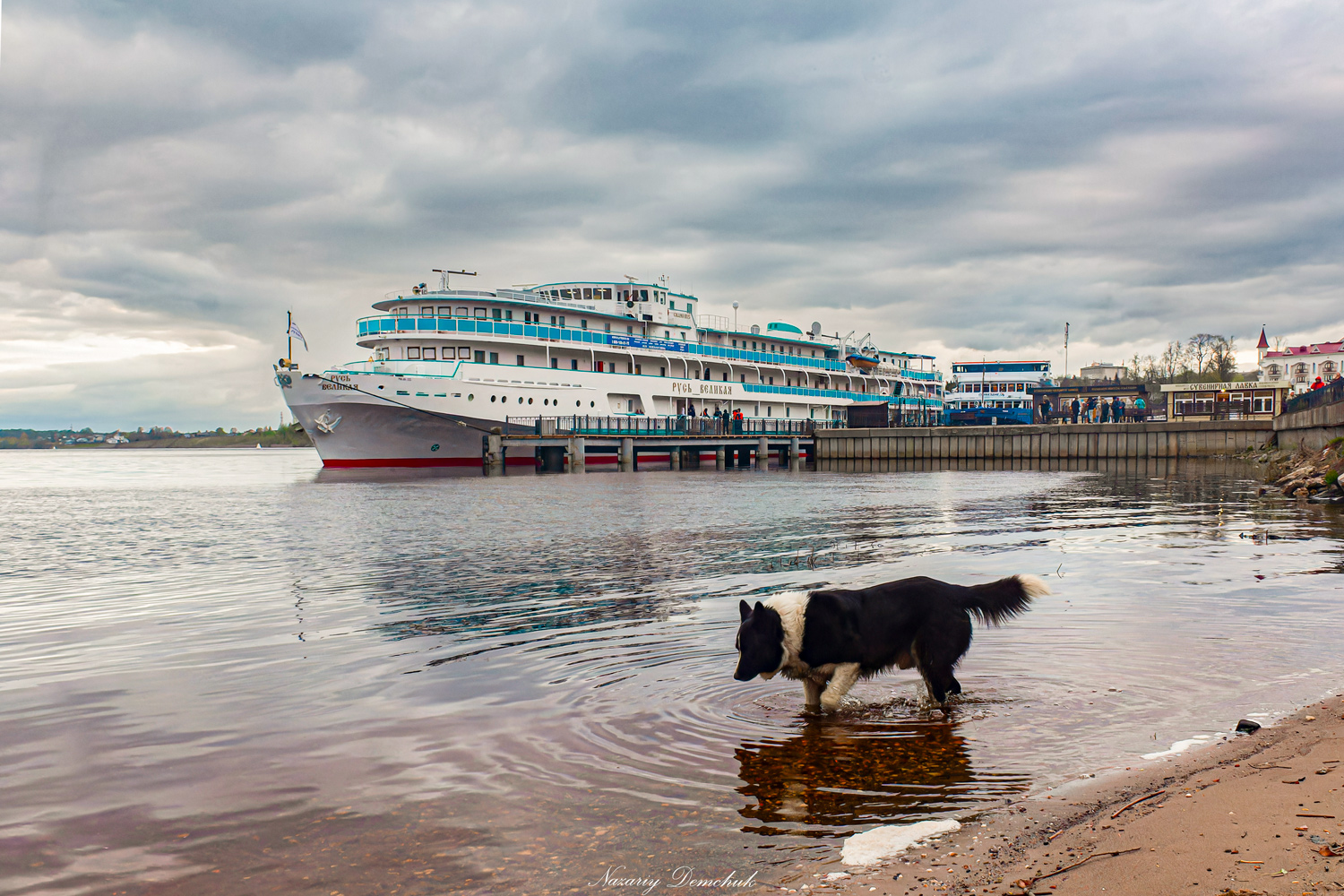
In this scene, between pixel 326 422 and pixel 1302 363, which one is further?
pixel 1302 363

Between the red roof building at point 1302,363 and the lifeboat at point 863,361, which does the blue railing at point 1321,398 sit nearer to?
the lifeboat at point 863,361

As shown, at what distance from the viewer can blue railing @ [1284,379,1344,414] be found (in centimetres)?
2659

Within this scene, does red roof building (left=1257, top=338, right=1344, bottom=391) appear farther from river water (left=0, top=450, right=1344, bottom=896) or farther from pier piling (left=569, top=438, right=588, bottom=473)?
river water (left=0, top=450, right=1344, bottom=896)

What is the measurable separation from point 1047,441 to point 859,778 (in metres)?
57.1

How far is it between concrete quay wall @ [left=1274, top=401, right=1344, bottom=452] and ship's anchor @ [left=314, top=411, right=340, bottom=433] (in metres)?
41.5

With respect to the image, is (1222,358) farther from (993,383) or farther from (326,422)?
(326,422)

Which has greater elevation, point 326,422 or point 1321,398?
point 326,422

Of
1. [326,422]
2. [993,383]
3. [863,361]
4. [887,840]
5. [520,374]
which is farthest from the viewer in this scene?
[993,383]

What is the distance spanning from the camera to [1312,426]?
31.4 m

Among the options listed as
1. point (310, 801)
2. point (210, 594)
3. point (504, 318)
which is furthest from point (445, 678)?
point (504, 318)

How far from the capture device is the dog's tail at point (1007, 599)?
5.54 metres

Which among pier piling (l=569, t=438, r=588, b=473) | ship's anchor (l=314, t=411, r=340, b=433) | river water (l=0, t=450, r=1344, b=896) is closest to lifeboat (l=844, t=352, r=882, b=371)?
pier piling (l=569, t=438, r=588, b=473)

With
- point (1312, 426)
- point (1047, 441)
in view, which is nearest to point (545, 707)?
point (1312, 426)

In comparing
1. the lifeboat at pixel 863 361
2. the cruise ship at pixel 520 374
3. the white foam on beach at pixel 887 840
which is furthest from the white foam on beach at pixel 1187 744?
the lifeboat at pixel 863 361
